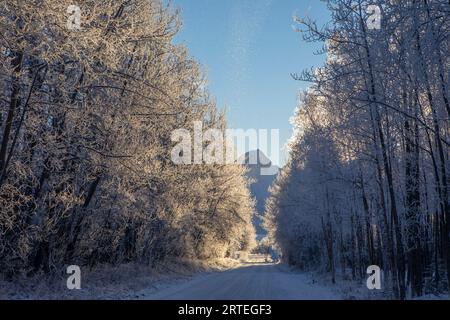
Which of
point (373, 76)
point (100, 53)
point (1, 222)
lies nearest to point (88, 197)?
point (1, 222)

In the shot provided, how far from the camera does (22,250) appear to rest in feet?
39.3

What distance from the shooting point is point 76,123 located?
13.2m

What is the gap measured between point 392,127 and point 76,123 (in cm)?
1028

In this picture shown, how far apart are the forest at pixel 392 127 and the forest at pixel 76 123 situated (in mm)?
5702

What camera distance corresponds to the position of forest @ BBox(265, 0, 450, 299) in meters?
9.57

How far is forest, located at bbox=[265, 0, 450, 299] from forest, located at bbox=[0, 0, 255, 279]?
5.70m
